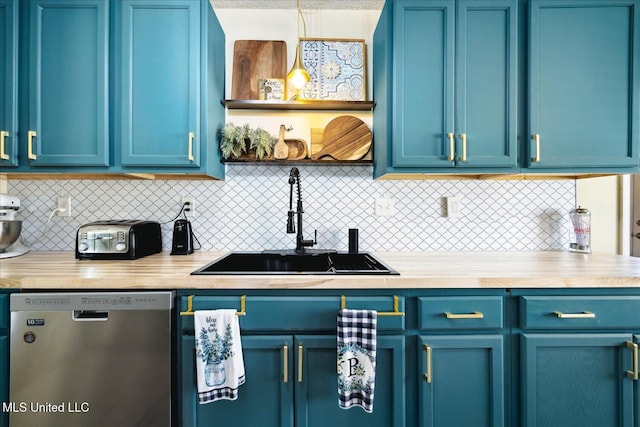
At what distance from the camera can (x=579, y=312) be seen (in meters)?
1.28

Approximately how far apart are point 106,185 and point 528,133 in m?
2.32

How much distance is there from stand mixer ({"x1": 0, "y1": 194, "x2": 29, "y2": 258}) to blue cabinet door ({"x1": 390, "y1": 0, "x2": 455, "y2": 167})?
1.96 meters

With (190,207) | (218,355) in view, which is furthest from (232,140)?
(218,355)

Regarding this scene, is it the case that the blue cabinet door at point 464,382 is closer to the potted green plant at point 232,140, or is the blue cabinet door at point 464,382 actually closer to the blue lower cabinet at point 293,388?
the blue lower cabinet at point 293,388

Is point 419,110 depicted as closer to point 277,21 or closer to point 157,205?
point 277,21

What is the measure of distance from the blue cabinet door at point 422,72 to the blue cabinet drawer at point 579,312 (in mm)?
740

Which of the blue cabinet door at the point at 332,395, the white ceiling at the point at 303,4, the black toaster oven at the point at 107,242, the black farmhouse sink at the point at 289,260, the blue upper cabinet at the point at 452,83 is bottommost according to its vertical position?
the blue cabinet door at the point at 332,395

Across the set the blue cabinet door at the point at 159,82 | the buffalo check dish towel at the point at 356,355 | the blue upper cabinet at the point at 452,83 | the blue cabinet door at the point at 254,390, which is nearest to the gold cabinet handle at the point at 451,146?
the blue upper cabinet at the point at 452,83

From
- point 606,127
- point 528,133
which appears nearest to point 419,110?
point 528,133

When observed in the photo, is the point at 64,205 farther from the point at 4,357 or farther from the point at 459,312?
the point at 459,312

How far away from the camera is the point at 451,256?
5.93ft

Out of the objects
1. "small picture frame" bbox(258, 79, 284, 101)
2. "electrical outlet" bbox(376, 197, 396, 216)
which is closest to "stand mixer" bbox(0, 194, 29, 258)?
"small picture frame" bbox(258, 79, 284, 101)

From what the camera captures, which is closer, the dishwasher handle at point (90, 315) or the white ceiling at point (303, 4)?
the dishwasher handle at point (90, 315)

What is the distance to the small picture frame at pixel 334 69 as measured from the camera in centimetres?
194
